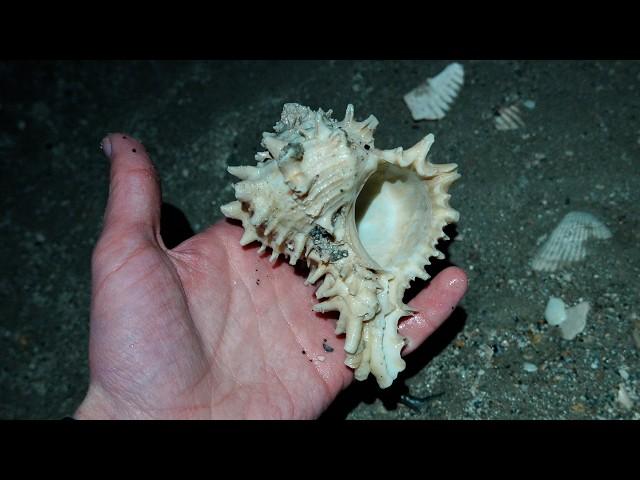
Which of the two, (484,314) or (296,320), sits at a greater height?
(296,320)

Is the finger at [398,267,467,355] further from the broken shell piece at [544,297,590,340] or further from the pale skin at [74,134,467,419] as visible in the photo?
the broken shell piece at [544,297,590,340]

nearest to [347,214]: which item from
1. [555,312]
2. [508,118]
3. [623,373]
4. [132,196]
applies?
[132,196]

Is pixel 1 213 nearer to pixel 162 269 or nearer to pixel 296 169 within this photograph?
pixel 162 269

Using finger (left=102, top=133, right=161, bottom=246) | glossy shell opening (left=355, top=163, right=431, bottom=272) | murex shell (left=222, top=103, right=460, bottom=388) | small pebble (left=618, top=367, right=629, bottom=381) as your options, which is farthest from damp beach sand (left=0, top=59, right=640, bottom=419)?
finger (left=102, top=133, right=161, bottom=246)
